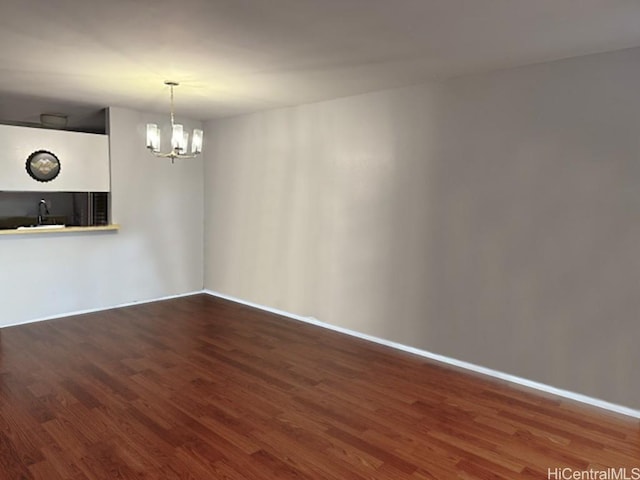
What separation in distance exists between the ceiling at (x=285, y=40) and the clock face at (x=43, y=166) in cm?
73

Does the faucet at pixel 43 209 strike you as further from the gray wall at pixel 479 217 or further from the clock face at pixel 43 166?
the gray wall at pixel 479 217

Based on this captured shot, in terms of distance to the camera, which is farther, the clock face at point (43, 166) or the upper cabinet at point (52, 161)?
the clock face at point (43, 166)

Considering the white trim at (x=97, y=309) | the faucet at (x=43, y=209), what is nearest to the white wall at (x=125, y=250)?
the white trim at (x=97, y=309)

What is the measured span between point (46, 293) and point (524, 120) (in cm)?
482

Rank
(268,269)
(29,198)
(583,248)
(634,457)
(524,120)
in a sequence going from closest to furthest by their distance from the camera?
(634,457), (583,248), (524,120), (268,269), (29,198)

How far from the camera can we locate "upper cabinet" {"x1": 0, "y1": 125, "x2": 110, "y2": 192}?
14.4 ft

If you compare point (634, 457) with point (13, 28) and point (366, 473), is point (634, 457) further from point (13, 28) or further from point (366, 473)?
point (13, 28)

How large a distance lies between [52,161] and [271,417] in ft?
12.1

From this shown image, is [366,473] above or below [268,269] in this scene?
below

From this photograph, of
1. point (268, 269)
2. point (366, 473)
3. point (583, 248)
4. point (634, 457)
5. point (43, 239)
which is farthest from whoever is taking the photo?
point (268, 269)

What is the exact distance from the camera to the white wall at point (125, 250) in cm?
455

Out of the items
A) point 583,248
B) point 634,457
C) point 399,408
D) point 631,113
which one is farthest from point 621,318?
point 399,408

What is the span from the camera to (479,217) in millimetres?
3428

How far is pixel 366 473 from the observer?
2.21 metres
